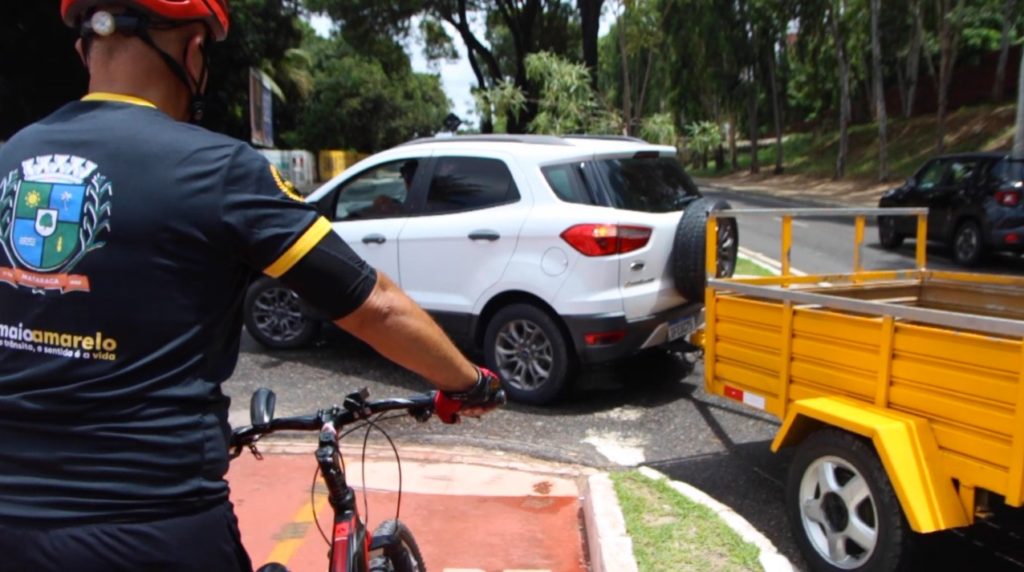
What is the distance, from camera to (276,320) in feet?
24.3

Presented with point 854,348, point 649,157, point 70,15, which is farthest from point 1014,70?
point 70,15

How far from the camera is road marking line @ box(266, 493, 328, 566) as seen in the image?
3916 millimetres

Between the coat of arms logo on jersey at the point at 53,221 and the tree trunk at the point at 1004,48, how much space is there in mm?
31134

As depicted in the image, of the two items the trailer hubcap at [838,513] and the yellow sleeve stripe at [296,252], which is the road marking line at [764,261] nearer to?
the trailer hubcap at [838,513]

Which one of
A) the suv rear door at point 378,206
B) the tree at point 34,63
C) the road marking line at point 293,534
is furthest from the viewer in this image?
the tree at point 34,63

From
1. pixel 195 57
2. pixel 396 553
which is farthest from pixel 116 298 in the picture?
pixel 396 553

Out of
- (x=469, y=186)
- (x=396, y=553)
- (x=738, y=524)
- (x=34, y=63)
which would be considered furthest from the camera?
(x=34, y=63)

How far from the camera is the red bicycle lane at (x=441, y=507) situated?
155 inches

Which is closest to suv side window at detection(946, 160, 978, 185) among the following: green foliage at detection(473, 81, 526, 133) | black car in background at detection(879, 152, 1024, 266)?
black car in background at detection(879, 152, 1024, 266)

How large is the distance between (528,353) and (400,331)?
4170 mm

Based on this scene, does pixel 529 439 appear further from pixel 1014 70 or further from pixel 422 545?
pixel 1014 70

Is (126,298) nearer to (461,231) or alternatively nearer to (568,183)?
(568,183)

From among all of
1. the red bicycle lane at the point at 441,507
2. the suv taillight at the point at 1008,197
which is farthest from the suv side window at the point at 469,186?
the suv taillight at the point at 1008,197

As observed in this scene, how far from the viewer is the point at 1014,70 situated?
3416 cm
